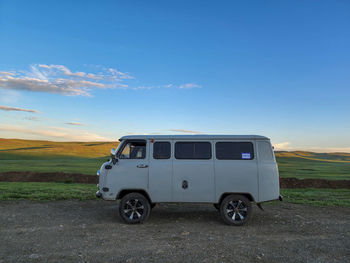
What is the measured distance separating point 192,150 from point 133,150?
6.49 ft

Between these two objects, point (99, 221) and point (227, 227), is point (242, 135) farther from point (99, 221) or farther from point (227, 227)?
point (99, 221)

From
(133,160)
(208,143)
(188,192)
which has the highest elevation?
(208,143)

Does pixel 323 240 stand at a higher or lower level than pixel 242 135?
lower

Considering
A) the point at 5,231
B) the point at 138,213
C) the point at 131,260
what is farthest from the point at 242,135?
the point at 5,231

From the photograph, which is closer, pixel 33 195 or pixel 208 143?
pixel 208 143

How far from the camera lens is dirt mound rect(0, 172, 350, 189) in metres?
21.3

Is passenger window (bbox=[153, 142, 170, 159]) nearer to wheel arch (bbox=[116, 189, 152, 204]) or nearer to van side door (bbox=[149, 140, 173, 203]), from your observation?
van side door (bbox=[149, 140, 173, 203])

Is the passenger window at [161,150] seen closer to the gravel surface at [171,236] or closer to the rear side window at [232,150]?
the rear side window at [232,150]

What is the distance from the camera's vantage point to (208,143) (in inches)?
342

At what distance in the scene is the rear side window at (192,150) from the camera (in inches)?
341

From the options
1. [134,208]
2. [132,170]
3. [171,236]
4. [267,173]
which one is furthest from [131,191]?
[267,173]

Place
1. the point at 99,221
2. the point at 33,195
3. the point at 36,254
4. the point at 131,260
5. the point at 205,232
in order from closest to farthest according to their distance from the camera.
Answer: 1. the point at 131,260
2. the point at 36,254
3. the point at 205,232
4. the point at 99,221
5. the point at 33,195

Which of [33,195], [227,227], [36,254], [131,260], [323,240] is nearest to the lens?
[131,260]

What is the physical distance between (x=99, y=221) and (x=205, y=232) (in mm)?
3707
